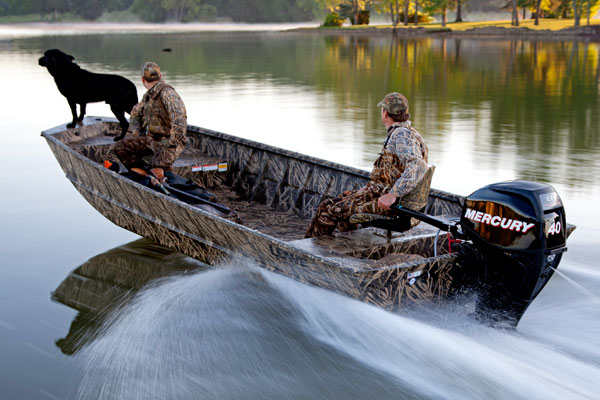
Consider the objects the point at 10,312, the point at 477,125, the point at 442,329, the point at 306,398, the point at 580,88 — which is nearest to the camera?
the point at 306,398

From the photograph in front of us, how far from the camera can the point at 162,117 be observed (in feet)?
27.1

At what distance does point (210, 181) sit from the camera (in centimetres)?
947

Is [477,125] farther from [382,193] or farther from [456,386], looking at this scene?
[456,386]

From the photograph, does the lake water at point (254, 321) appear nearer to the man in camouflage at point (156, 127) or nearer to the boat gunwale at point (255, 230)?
the boat gunwale at point (255, 230)

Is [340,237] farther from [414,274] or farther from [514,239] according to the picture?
[514,239]

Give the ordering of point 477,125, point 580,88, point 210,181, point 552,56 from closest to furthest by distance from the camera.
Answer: point 210,181 < point 477,125 < point 580,88 < point 552,56

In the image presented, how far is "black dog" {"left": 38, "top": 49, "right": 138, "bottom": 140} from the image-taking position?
35.0ft

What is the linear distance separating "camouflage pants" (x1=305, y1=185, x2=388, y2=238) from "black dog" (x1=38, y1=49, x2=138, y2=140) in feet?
16.5

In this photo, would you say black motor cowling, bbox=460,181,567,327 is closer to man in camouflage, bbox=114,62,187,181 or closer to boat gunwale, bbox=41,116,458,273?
boat gunwale, bbox=41,116,458,273

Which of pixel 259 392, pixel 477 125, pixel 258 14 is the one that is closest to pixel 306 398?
pixel 259 392

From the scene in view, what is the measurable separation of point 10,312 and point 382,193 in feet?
11.3

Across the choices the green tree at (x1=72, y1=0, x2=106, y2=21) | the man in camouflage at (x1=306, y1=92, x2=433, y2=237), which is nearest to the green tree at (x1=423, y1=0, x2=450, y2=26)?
the green tree at (x1=72, y1=0, x2=106, y2=21)

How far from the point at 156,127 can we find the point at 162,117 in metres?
0.13

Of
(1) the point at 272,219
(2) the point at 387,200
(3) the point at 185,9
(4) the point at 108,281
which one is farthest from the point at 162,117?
(3) the point at 185,9
